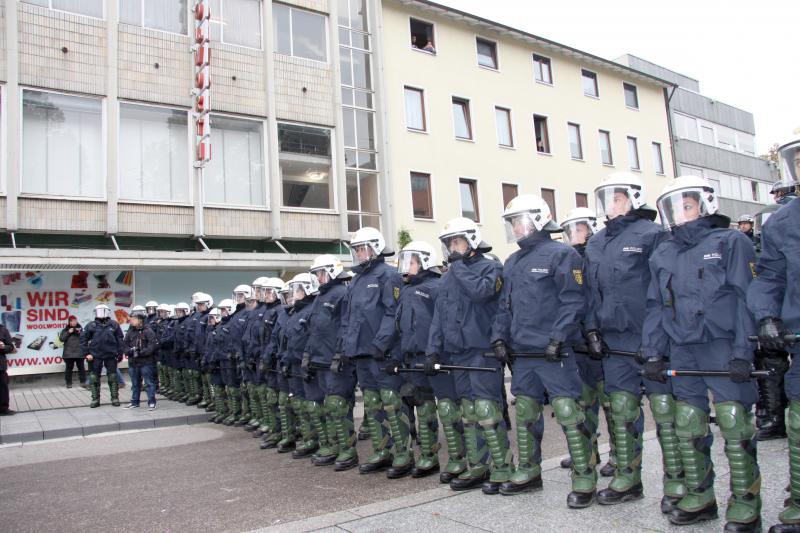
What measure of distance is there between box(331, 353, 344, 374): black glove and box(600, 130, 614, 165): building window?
80.4 ft

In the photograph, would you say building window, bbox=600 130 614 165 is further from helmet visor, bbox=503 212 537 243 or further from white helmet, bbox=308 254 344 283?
helmet visor, bbox=503 212 537 243

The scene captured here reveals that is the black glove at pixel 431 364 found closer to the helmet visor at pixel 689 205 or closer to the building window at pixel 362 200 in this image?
the helmet visor at pixel 689 205

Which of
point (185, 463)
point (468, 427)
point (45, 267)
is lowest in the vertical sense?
point (185, 463)

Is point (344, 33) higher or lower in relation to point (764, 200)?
higher

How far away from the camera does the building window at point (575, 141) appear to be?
28.2m

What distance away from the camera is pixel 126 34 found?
17922 mm

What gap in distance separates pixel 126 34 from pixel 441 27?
11.3 m

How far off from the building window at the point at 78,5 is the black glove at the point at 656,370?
58.6 ft

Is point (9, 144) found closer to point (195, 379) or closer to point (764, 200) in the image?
point (195, 379)

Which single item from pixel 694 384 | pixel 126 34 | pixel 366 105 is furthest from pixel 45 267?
pixel 694 384

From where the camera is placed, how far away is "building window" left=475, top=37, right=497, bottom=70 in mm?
25595

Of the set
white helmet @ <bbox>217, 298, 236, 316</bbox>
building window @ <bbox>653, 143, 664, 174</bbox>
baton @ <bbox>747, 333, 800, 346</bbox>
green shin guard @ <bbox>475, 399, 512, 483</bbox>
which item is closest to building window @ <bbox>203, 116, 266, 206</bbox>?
white helmet @ <bbox>217, 298, 236, 316</bbox>

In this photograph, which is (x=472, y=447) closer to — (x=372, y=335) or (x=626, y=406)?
(x=626, y=406)

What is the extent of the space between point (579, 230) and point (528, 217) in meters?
1.77
